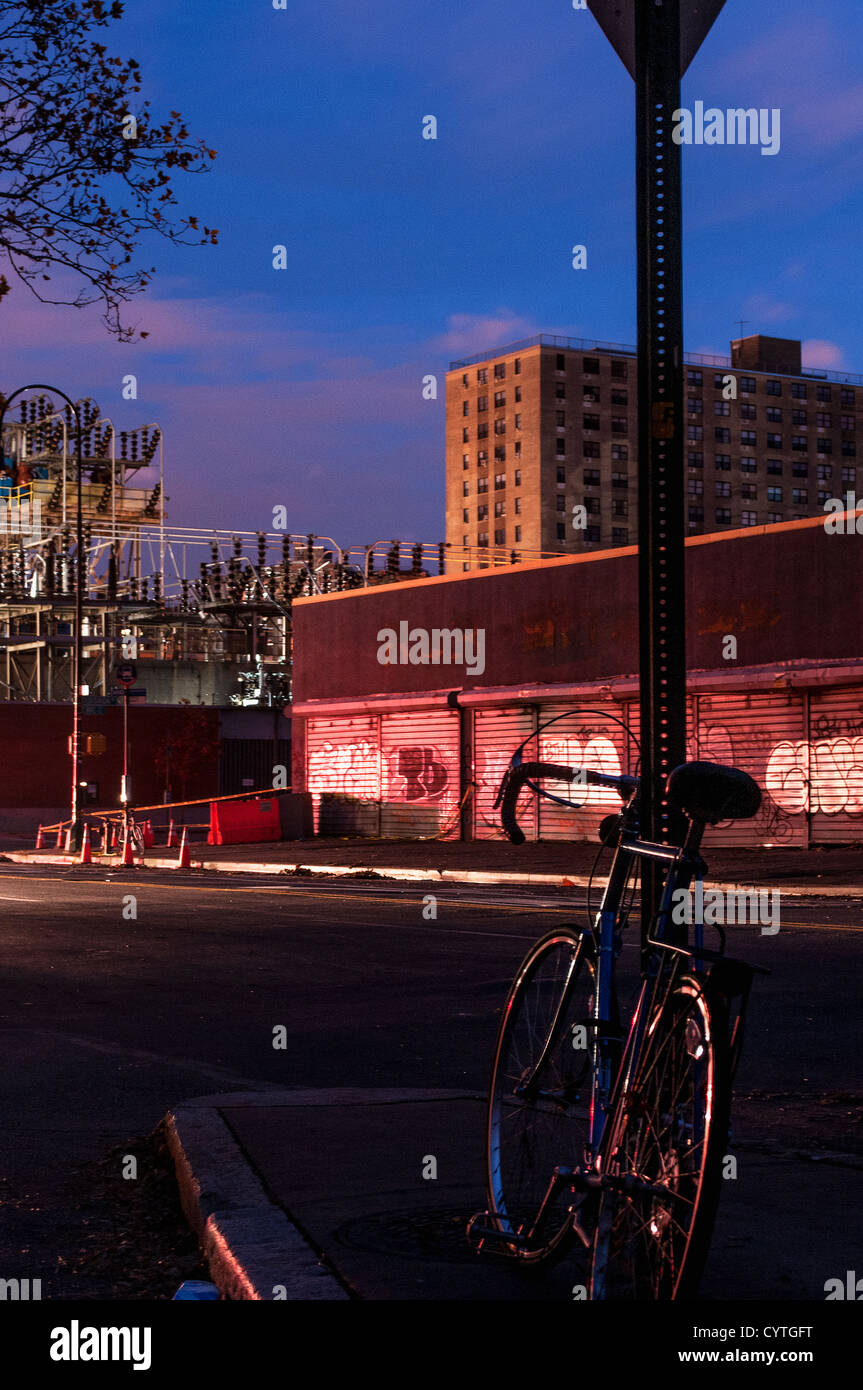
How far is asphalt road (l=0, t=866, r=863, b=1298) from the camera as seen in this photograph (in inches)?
251

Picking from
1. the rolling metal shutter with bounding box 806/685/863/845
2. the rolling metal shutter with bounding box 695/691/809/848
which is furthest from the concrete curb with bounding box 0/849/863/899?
the rolling metal shutter with bounding box 806/685/863/845

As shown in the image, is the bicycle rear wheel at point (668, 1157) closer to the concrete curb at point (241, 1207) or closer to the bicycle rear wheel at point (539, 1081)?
the bicycle rear wheel at point (539, 1081)

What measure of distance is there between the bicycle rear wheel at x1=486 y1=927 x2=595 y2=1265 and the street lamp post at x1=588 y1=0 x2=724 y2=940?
0.78m

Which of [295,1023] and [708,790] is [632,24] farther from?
[295,1023]

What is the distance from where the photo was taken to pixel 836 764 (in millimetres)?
27609

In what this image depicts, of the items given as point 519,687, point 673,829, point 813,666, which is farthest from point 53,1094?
point 519,687

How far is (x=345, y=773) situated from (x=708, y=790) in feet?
113

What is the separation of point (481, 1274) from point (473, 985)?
25.7 feet

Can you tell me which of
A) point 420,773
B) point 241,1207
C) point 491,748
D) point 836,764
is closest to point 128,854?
point 420,773

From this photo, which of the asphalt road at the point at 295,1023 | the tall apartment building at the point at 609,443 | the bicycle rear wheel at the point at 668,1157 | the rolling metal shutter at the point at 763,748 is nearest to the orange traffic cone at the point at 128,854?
the rolling metal shutter at the point at 763,748

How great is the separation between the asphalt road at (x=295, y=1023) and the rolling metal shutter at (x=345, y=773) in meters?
17.8

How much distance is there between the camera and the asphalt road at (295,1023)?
20.9 ft
